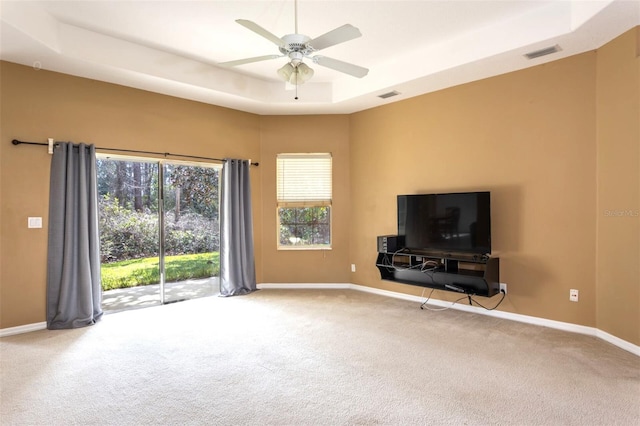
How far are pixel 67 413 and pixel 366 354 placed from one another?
2.17m

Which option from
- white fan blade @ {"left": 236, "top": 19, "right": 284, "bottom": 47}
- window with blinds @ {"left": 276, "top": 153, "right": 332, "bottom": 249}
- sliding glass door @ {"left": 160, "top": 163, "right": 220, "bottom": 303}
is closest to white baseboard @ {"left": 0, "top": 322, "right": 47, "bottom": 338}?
sliding glass door @ {"left": 160, "top": 163, "right": 220, "bottom": 303}

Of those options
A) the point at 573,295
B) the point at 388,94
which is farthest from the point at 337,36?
the point at 573,295

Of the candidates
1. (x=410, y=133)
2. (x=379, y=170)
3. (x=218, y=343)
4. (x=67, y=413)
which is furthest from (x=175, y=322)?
(x=410, y=133)

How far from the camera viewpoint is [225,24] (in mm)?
3525

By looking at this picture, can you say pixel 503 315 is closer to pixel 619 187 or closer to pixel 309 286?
pixel 619 187

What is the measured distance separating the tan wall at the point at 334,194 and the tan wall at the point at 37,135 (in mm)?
1801

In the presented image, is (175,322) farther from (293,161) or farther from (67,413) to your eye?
(293,161)

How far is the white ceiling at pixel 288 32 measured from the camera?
3160 mm

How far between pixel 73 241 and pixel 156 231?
3.24ft

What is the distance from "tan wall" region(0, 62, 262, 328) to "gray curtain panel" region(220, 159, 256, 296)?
1.14m

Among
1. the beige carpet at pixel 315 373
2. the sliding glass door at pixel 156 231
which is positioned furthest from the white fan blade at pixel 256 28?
the sliding glass door at pixel 156 231

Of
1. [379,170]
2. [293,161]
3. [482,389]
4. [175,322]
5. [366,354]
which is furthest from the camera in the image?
[293,161]

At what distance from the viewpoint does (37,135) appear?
385cm

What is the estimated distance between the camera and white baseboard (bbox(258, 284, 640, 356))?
3288 millimetres
